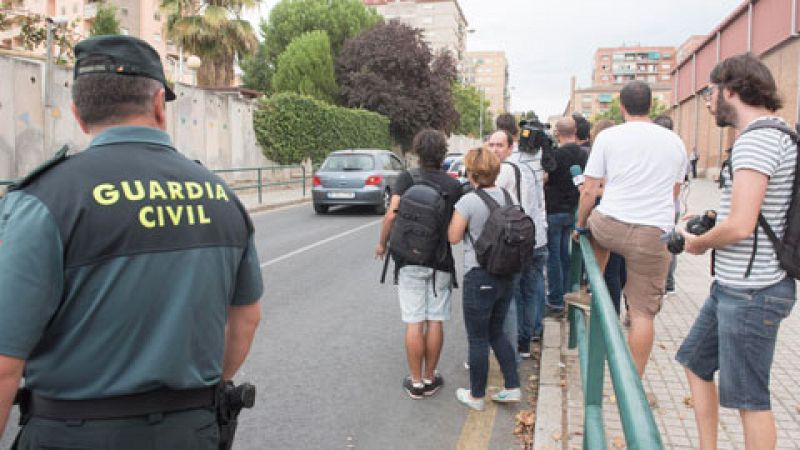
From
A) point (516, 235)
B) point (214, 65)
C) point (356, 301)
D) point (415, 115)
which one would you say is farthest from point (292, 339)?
point (415, 115)

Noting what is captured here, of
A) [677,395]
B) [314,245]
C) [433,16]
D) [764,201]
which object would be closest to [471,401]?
[677,395]

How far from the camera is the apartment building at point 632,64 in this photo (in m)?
179

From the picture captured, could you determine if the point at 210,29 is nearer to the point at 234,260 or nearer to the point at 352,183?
the point at 352,183

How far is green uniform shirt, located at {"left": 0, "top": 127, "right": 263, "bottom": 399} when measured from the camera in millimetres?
1512

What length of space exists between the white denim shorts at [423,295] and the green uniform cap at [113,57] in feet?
9.06

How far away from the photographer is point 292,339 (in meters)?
5.86

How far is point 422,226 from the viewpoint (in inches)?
163

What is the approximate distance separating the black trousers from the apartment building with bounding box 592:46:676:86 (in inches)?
7348

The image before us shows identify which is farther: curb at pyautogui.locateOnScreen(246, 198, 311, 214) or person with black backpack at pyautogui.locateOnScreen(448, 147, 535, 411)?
curb at pyautogui.locateOnScreen(246, 198, 311, 214)

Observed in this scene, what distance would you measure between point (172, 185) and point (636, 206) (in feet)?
10.0

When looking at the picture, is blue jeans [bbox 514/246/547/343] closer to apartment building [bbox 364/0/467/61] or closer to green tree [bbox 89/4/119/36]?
green tree [bbox 89/4/119/36]

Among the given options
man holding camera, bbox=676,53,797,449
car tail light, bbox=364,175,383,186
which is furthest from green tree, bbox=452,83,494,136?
man holding camera, bbox=676,53,797,449

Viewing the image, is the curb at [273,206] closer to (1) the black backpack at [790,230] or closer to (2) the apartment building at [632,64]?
(1) the black backpack at [790,230]

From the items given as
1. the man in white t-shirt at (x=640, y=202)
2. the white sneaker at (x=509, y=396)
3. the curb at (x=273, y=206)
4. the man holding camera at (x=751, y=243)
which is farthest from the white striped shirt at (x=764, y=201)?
the curb at (x=273, y=206)
